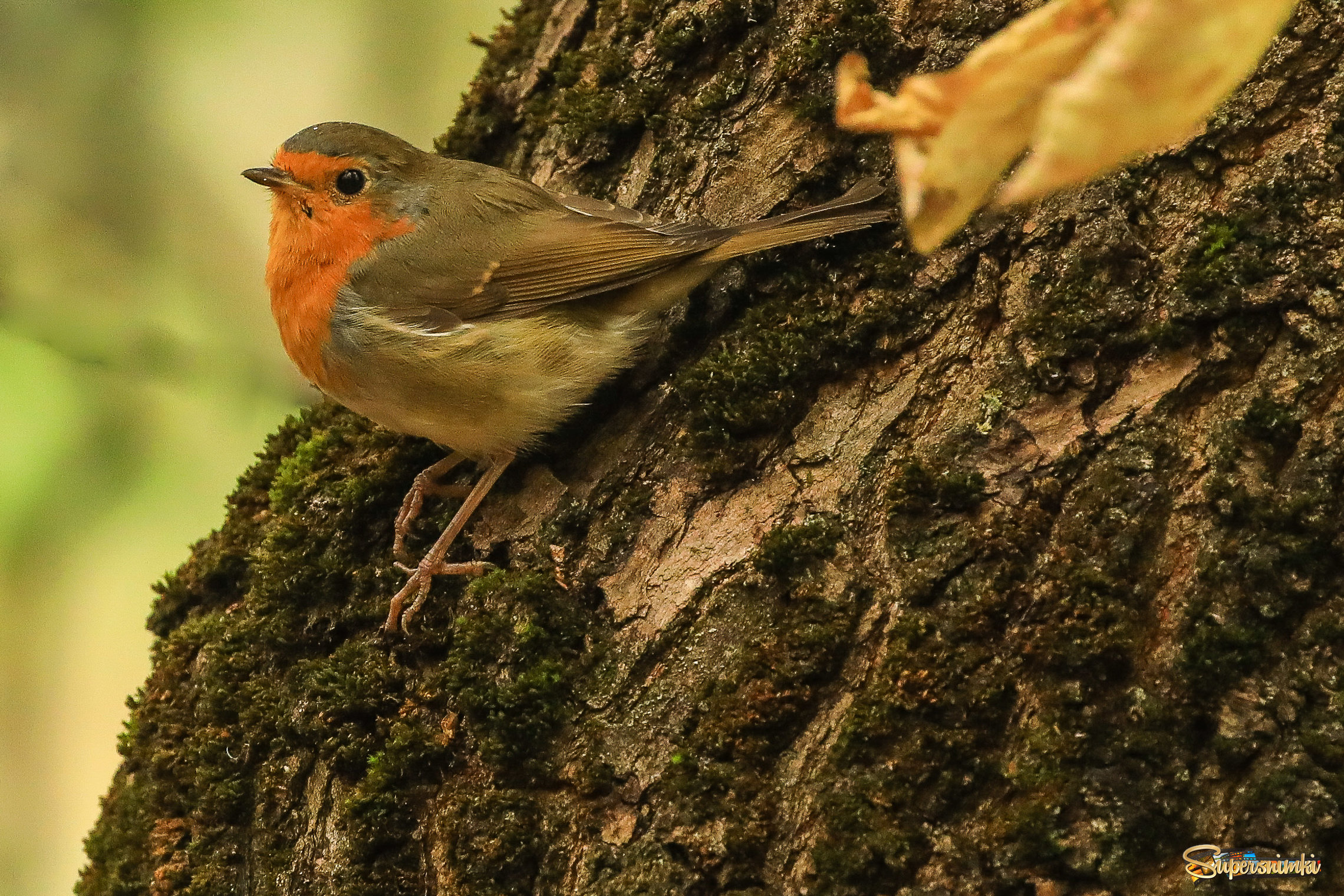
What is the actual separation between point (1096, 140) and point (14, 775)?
617 centimetres

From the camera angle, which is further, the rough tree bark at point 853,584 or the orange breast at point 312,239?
the orange breast at point 312,239

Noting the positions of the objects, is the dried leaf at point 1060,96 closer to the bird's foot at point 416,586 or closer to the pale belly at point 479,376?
the bird's foot at point 416,586

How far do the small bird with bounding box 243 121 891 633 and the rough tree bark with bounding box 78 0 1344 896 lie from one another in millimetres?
119

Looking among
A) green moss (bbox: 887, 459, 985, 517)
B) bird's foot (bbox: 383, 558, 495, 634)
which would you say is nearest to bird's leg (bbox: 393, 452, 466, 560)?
bird's foot (bbox: 383, 558, 495, 634)

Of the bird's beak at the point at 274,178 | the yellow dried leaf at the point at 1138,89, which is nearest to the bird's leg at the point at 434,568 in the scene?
the bird's beak at the point at 274,178

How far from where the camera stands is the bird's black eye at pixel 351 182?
3.61 m

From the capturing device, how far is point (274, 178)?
3.57 meters

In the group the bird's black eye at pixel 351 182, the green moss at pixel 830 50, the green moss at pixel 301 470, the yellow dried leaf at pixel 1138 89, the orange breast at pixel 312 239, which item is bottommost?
the yellow dried leaf at pixel 1138 89

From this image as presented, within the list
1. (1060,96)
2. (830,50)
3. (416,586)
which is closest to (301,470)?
(416,586)

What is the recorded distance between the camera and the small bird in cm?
321

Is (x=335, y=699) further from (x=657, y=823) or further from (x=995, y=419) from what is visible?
(x=995, y=419)

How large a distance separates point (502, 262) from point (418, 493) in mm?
767

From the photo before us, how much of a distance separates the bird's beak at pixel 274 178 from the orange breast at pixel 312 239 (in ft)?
0.07

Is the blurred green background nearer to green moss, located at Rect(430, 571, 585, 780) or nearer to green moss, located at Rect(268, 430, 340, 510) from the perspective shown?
green moss, located at Rect(268, 430, 340, 510)
